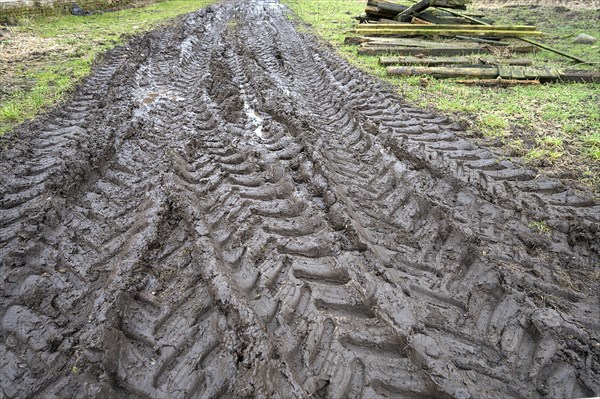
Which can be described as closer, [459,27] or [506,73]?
[506,73]

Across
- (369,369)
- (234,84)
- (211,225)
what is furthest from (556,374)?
(234,84)

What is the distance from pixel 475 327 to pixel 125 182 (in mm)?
3498

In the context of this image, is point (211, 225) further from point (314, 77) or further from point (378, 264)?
point (314, 77)

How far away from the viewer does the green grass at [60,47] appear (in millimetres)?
5418

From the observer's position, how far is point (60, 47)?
328 inches

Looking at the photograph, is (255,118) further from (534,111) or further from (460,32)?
(460,32)

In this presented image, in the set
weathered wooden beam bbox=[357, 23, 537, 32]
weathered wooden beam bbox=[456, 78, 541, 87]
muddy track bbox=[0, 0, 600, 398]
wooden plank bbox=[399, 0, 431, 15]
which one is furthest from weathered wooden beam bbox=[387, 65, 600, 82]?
wooden plank bbox=[399, 0, 431, 15]

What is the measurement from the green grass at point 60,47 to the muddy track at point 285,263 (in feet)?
2.64

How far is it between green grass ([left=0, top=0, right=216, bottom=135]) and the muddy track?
0.80 m

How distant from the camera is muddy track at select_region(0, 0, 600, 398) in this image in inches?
84.9

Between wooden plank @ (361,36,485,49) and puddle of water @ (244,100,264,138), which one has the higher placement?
wooden plank @ (361,36,485,49)

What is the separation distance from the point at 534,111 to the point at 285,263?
4.76 metres

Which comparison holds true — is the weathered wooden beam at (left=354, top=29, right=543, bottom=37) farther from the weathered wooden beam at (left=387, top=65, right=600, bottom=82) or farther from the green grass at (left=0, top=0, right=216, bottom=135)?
the green grass at (left=0, top=0, right=216, bottom=135)

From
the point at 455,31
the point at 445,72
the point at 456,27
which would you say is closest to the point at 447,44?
the point at 455,31
